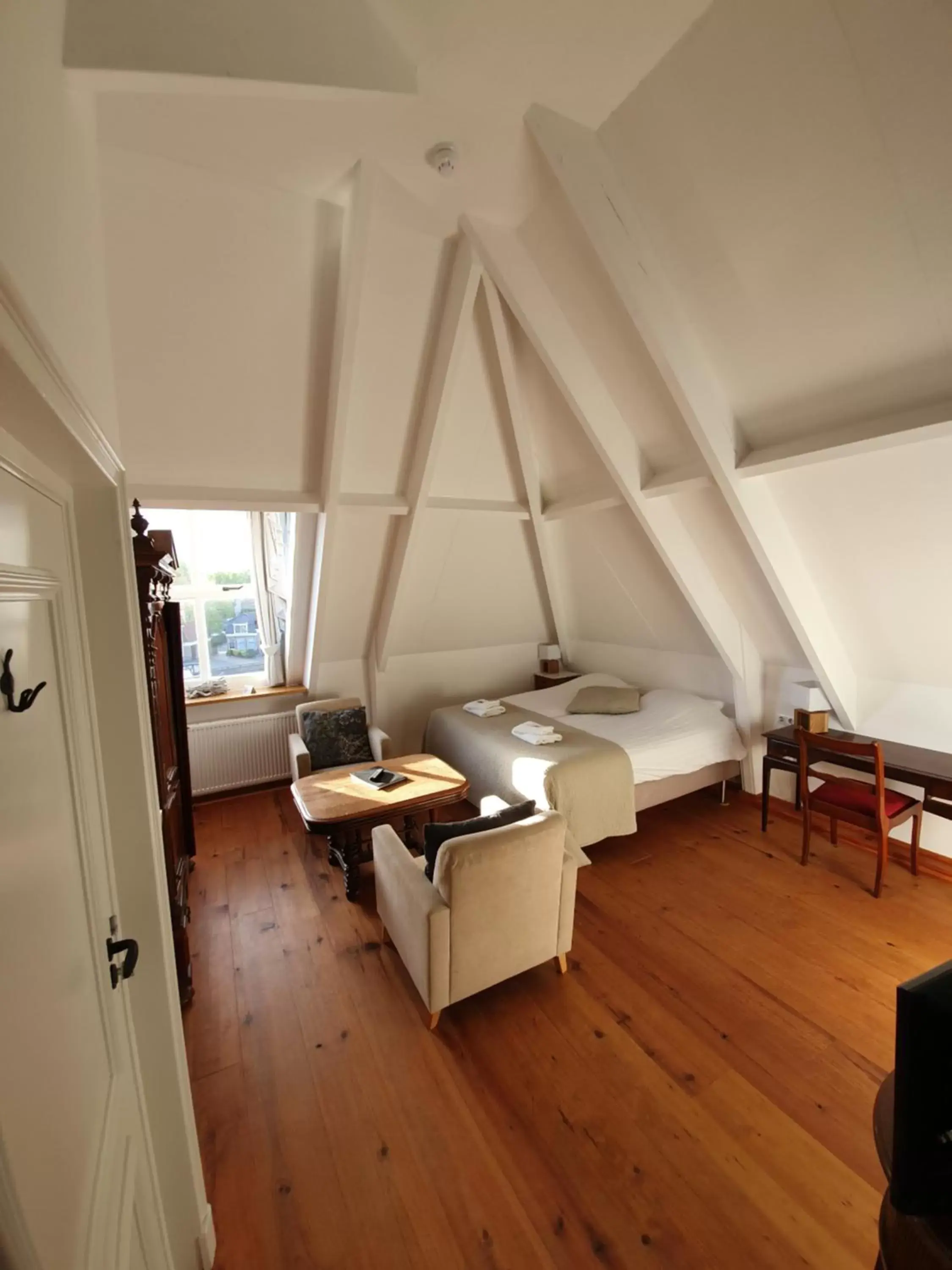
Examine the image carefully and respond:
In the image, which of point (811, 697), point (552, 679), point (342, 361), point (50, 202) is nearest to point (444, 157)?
point (342, 361)

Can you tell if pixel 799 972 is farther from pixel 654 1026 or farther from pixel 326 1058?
pixel 326 1058

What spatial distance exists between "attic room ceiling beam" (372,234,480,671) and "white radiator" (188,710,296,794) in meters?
1.27

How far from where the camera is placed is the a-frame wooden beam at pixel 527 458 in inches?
106

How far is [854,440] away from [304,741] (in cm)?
363

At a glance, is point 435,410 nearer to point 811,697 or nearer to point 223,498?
point 223,498

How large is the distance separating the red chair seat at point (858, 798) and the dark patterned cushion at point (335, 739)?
2.90 m

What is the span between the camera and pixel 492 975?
2.12m

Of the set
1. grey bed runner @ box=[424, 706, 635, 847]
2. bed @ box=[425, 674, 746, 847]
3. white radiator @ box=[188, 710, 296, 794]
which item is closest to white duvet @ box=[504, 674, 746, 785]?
bed @ box=[425, 674, 746, 847]

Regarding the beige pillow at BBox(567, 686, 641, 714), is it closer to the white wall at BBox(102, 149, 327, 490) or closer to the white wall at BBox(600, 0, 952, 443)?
the white wall at BBox(600, 0, 952, 443)

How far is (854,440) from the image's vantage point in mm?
2072

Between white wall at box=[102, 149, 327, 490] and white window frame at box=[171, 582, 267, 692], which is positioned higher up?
white wall at box=[102, 149, 327, 490]

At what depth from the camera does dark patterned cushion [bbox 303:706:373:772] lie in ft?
12.7

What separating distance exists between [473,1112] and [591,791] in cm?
162

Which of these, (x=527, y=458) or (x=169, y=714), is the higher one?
(x=527, y=458)
